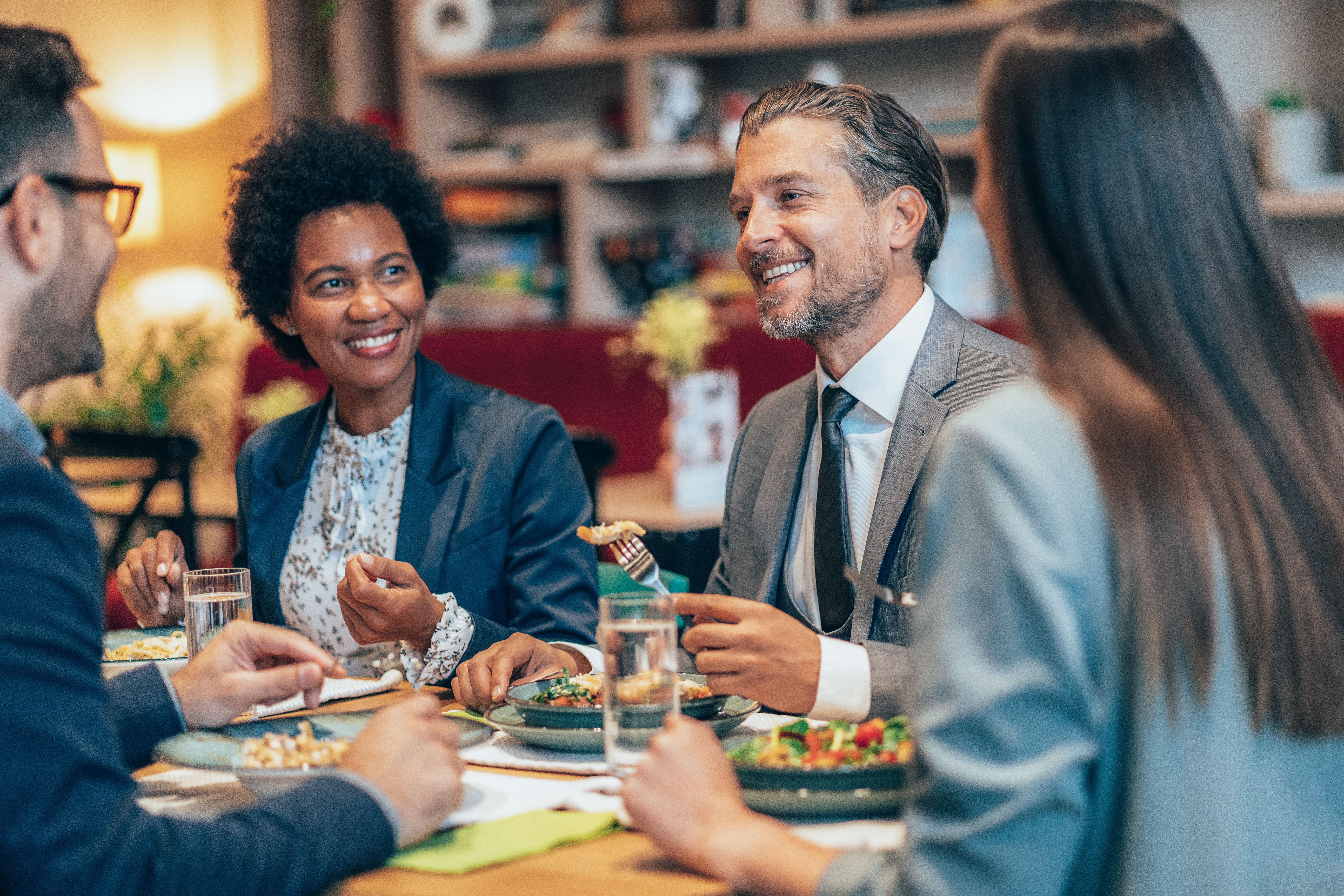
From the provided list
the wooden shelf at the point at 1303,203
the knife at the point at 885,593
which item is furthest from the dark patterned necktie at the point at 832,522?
the wooden shelf at the point at 1303,203

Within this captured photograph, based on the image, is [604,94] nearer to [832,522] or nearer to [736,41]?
[736,41]

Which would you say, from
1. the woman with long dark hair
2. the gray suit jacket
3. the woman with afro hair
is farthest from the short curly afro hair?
the woman with long dark hair

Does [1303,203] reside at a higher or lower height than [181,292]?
higher

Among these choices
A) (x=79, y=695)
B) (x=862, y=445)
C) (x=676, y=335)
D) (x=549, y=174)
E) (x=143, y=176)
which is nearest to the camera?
(x=79, y=695)

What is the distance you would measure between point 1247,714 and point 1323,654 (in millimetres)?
68

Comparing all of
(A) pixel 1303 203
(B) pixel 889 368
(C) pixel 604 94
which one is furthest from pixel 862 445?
(C) pixel 604 94

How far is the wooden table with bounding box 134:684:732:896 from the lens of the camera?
3.28ft

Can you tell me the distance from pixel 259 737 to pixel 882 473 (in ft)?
2.76

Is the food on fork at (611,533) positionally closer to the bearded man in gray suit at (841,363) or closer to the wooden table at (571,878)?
the bearded man in gray suit at (841,363)

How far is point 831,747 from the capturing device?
121 centimetres

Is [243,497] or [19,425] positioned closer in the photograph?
[19,425]

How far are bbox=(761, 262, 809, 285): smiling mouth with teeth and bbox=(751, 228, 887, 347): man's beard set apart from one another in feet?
0.05

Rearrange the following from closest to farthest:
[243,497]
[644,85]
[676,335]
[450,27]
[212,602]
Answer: [212,602], [243,497], [676,335], [644,85], [450,27]

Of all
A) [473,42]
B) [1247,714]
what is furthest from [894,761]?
[473,42]
